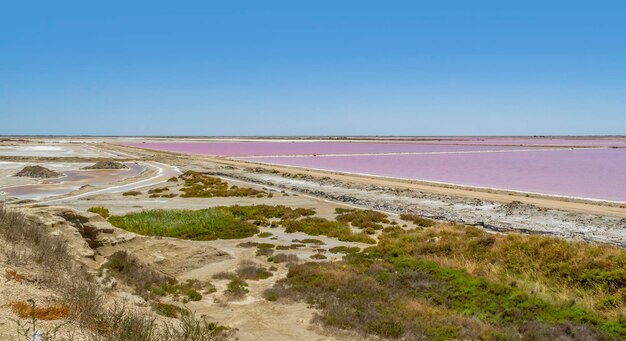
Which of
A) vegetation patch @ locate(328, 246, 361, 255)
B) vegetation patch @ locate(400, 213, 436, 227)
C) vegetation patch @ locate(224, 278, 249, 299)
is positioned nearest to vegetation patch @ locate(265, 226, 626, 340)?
vegetation patch @ locate(328, 246, 361, 255)

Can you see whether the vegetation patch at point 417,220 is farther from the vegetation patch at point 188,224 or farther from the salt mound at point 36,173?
the salt mound at point 36,173

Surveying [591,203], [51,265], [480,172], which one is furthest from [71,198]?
[480,172]

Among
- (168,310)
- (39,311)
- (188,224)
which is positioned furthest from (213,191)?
(39,311)

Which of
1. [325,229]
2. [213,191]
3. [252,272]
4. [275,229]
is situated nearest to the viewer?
[252,272]

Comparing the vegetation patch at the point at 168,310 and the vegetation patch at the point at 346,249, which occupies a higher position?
the vegetation patch at the point at 168,310

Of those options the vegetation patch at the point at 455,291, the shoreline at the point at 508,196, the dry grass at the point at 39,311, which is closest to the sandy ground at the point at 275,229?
the shoreline at the point at 508,196

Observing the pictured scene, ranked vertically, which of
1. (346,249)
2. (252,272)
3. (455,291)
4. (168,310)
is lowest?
(346,249)

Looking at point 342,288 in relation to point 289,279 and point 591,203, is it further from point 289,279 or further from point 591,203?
point 591,203

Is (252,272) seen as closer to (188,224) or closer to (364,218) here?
(188,224)

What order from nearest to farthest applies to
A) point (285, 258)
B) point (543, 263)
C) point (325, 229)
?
point (543, 263), point (285, 258), point (325, 229)

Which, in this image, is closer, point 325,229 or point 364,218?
point 325,229
